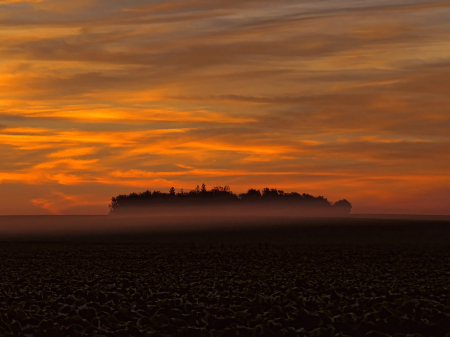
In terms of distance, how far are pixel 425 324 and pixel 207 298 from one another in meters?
7.78

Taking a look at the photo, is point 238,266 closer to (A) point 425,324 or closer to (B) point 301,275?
(B) point 301,275

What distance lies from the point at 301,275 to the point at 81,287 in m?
10.4

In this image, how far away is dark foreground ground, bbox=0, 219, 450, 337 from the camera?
14797mm

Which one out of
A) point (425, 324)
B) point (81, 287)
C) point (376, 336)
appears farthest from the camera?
point (81, 287)

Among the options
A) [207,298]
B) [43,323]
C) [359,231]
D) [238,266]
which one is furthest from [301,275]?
[359,231]

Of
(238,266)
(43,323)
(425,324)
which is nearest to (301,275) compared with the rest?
(238,266)

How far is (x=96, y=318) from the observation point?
15703mm

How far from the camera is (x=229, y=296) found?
2033cm

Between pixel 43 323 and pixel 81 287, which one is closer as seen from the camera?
pixel 43 323

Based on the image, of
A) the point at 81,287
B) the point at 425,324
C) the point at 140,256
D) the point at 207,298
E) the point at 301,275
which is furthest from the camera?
the point at 140,256

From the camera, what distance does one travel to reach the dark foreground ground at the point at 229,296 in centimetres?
1480

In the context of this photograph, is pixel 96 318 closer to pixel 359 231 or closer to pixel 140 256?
pixel 140 256

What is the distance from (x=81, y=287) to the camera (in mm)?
24266

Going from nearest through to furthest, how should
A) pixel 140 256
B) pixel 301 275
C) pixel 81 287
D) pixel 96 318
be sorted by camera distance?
pixel 96 318 → pixel 81 287 → pixel 301 275 → pixel 140 256
